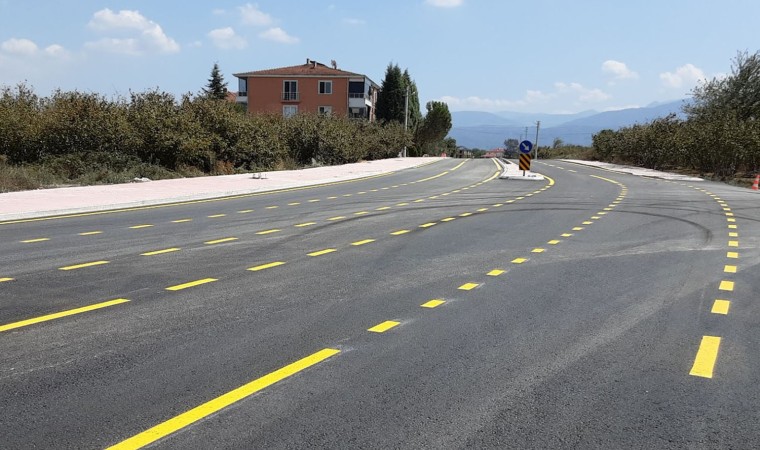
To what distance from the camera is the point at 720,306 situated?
247 inches

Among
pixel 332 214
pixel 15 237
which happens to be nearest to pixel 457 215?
pixel 332 214

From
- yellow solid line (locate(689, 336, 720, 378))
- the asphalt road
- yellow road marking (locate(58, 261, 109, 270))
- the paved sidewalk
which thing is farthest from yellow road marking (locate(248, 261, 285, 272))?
the paved sidewalk

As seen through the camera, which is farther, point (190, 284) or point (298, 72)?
point (298, 72)

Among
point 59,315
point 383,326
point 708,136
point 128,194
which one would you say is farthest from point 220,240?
point 708,136

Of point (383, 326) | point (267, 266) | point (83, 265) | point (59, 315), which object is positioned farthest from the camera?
point (267, 266)

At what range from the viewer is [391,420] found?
3549 mm

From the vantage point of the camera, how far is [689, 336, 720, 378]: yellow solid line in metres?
4.43

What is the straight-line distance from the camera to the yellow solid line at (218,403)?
326 centimetres

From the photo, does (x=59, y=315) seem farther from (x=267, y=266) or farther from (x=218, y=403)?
(x=267, y=266)

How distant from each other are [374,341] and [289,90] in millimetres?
70417

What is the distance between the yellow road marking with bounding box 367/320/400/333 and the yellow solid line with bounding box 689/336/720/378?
2.39m

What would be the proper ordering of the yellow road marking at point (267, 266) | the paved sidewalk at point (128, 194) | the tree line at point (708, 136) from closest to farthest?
the yellow road marking at point (267, 266)
the paved sidewalk at point (128, 194)
the tree line at point (708, 136)

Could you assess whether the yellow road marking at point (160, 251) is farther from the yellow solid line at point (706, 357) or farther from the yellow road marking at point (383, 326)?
the yellow solid line at point (706, 357)

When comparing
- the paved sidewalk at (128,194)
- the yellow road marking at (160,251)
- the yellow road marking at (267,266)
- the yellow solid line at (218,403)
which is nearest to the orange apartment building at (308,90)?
the paved sidewalk at (128,194)
